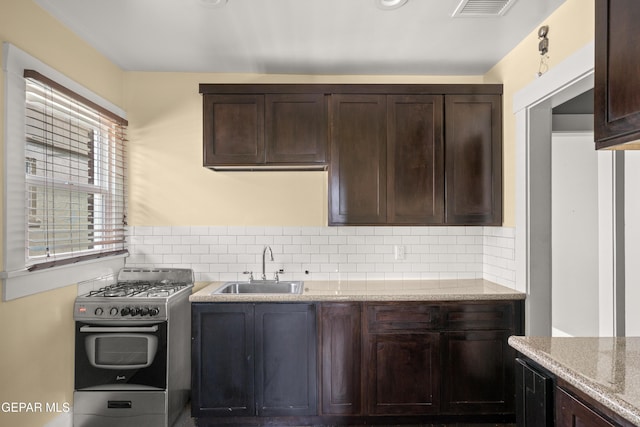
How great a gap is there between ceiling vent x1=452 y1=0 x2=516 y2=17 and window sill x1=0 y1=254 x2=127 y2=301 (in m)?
2.85

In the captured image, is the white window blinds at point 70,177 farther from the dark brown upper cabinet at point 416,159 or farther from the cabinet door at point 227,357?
the dark brown upper cabinet at point 416,159

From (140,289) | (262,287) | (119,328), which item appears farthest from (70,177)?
(262,287)

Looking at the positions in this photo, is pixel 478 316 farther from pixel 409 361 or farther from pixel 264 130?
pixel 264 130

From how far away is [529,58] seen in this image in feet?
8.29

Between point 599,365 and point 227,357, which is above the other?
point 599,365

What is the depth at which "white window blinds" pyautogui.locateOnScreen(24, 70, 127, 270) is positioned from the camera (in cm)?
216

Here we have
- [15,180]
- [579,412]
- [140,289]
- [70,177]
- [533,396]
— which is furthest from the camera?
[140,289]

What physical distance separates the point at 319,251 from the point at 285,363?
0.95 metres

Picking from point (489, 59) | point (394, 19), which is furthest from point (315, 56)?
point (489, 59)

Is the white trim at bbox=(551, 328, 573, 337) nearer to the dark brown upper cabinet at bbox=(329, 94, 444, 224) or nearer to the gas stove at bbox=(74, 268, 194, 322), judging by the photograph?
the dark brown upper cabinet at bbox=(329, 94, 444, 224)

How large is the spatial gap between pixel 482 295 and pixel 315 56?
2.09 meters

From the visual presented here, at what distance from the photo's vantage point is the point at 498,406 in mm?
2564

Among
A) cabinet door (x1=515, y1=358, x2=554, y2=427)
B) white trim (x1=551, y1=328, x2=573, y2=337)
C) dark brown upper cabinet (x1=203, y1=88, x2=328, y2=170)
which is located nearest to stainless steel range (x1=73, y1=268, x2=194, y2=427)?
dark brown upper cabinet (x1=203, y1=88, x2=328, y2=170)

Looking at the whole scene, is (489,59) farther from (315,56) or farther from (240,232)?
(240,232)
